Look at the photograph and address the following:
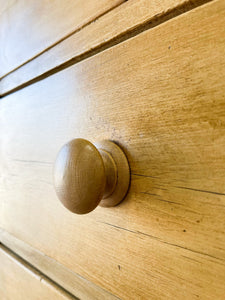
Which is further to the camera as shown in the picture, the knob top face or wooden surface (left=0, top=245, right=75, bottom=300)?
wooden surface (left=0, top=245, right=75, bottom=300)

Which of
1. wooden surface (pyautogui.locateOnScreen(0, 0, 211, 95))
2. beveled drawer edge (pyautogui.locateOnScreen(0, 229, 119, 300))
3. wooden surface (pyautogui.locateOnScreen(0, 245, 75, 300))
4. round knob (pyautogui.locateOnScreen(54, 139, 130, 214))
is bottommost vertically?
wooden surface (pyautogui.locateOnScreen(0, 245, 75, 300))

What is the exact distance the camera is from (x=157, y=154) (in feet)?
0.70

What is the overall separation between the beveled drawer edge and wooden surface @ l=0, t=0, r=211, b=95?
0.87 feet

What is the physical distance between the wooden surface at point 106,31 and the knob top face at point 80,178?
12 centimetres

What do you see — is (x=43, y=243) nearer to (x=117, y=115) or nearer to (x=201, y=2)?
(x=117, y=115)

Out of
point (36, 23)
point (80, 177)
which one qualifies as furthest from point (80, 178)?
point (36, 23)

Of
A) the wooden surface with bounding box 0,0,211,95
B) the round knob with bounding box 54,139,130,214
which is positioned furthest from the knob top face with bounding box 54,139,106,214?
the wooden surface with bounding box 0,0,211,95

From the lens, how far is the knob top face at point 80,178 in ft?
0.65

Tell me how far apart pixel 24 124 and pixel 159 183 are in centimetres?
27

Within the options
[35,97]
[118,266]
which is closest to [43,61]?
[35,97]

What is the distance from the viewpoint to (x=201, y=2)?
187 mm

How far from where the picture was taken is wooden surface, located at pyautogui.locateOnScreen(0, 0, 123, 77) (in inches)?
11.1

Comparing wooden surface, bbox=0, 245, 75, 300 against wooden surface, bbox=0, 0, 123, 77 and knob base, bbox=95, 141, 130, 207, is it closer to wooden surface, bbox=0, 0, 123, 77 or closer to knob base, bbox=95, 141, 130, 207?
knob base, bbox=95, 141, 130, 207

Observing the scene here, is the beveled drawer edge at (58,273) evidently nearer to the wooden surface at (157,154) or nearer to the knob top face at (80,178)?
the wooden surface at (157,154)
